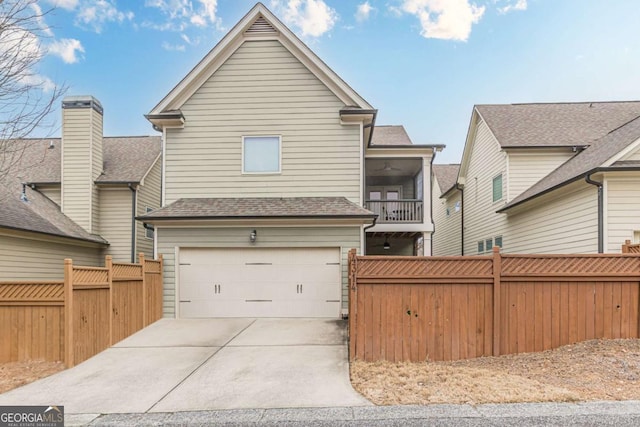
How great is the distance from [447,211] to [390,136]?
25.9 ft

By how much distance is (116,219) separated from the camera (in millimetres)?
15461

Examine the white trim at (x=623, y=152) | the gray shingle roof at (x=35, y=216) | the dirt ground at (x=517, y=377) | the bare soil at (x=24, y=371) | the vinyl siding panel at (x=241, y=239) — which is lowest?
the bare soil at (x=24, y=371)

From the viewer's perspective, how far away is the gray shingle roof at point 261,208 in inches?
403

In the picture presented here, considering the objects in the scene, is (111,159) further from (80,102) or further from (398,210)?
(398,210)

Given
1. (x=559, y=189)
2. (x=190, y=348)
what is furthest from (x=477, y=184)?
(x=190, y=348)

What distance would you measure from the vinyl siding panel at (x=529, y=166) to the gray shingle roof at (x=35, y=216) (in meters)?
14.2

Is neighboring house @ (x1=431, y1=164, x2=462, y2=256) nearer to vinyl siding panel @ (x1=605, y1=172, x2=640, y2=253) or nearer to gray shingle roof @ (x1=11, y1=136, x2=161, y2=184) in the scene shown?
vinyl siding panel @ (x1=605, y1=172, x2=640, y2=253)

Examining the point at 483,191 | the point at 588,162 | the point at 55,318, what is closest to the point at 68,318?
the point at 55,318

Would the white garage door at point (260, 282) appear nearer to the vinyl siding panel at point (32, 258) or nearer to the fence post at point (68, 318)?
the fence post at point (68, 318)

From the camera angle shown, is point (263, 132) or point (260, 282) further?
point (263, 132)

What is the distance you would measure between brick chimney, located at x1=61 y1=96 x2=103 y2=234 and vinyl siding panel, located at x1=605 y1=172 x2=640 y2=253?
15750 mm

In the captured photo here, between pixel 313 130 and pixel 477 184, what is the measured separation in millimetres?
8593

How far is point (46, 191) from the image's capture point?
15.6 meters

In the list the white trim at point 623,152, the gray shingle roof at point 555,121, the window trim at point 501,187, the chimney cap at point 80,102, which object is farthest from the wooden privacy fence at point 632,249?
the chimney cap at point 80,102
